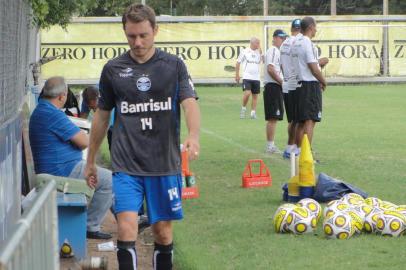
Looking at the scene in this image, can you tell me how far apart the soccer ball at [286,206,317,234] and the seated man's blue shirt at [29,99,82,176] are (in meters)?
2.12

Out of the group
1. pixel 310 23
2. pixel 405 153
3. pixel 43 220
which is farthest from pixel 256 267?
pixel 405 153

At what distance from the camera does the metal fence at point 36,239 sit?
139 inches

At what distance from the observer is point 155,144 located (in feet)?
21.9

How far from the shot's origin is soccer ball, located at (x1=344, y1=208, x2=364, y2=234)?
28.6ft

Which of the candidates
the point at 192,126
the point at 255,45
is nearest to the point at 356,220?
the point at 192,126

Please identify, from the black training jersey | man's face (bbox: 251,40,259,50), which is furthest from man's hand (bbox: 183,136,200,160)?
man's face (bbox: 251,40,259,50)

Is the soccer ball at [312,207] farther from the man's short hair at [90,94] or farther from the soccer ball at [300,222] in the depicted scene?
the man's short hair at [90,94]

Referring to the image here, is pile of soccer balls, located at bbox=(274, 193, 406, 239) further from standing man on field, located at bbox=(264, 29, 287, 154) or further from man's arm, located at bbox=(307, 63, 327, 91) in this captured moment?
standing man on field, located at bbox=(264, 29, 287, 154)

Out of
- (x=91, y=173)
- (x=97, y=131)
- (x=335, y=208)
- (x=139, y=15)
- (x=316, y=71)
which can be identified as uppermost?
(x=139, y=15)

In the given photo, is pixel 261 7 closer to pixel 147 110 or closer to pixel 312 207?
pixel 312 207

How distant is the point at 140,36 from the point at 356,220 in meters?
3.11

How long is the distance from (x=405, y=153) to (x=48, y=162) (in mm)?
7913

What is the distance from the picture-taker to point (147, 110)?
21.7 ft

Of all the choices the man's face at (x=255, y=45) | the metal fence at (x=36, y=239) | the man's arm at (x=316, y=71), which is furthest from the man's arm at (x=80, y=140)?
the man's face at (x=255, y=45)
